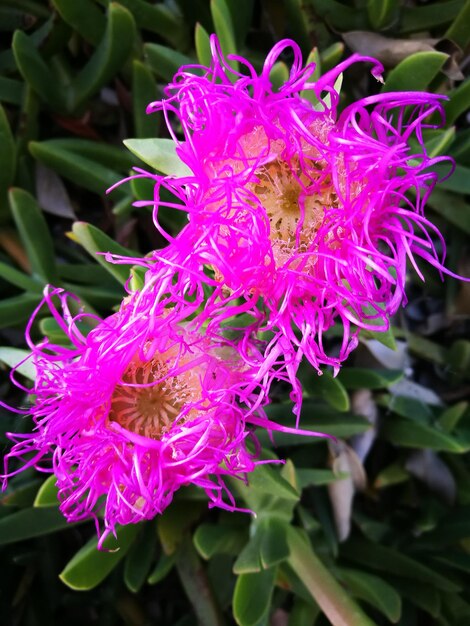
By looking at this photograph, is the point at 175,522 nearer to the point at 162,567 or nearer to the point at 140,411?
the point at 162,567

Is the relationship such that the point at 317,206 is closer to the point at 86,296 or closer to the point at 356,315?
the point at 356,315

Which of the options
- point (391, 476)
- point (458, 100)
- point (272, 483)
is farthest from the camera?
point (391, 476)

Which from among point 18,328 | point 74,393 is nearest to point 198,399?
point 74,393

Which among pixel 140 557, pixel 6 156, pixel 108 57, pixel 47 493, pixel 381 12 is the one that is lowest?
pixel 140 557

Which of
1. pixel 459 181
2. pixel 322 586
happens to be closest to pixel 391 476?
pixel 322 586

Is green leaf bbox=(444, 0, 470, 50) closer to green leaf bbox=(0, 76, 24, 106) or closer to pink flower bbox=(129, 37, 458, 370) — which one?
pink flower bbox=(129, 37, 458, 370)

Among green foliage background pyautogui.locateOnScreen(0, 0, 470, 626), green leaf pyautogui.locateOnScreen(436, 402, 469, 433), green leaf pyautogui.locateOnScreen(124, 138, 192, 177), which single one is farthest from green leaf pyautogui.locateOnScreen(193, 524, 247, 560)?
green leaf pyautogui.locateOnScreen(124, 138, 192, 177)

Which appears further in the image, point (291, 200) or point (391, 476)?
point (391, 476)
